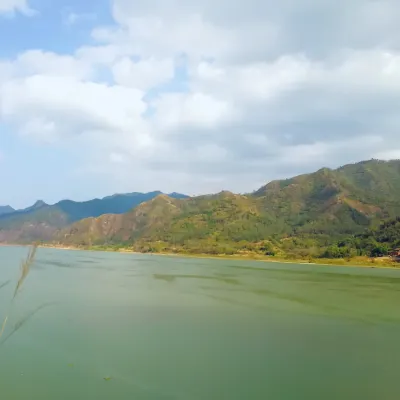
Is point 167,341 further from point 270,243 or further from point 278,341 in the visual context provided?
point 270,243

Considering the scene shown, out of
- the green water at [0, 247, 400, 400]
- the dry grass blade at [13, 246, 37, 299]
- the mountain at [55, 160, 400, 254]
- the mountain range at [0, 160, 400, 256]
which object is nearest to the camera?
the dry grass blade at [13, 246, 37, 299]

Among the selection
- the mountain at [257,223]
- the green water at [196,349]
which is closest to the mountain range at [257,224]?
the mountain at [257,223]

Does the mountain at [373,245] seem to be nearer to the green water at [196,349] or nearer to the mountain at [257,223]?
the mountain at [257,223]

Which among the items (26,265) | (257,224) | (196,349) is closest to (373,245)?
(257,224)

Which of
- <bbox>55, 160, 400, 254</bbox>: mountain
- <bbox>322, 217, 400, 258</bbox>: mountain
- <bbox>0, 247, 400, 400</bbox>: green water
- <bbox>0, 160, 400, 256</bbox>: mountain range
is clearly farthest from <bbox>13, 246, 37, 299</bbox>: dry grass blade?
<bbox>55, 160, 400, 254</bbox>: mountain

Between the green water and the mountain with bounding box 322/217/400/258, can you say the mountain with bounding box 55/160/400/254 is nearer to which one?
the mountain with bounding box 322/217/400/258

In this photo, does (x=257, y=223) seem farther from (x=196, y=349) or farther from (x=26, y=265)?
(x=26, y=265)

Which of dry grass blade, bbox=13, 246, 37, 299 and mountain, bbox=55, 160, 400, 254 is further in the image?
mountain, bbox=55, 160, 400, 254
